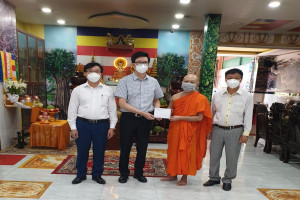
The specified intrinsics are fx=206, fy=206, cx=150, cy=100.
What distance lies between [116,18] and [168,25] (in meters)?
1.56

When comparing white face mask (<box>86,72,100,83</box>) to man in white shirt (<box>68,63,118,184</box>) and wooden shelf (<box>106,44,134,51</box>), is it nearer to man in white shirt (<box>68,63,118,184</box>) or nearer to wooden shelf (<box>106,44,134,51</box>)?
man in white shirt (<box>68,63,118,184</box>)

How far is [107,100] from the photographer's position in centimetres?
251

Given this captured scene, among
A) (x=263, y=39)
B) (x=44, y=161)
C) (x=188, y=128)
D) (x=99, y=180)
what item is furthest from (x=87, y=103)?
(x=263, y=39)

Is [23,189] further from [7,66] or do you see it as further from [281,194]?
[281,194]

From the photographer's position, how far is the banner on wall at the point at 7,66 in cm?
387

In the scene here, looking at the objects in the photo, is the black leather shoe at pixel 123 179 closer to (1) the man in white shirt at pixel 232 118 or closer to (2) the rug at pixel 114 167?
(2) the rug at pixel 114 167

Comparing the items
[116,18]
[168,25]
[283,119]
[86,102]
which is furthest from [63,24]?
[283,119]

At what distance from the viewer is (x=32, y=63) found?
5340 millimetres

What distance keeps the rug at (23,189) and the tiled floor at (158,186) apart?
84 mm

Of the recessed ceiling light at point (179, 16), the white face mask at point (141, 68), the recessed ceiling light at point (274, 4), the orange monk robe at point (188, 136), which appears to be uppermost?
the recessed ceiling light at point (274, 4)

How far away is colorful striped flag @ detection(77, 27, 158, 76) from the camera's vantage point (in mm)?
6348

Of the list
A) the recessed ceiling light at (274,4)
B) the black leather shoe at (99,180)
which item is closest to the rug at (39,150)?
the black leather shoe at (99,180)

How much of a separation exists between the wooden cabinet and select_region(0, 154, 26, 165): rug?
6.51ft

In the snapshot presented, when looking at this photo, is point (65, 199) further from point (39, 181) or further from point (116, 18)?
point (116, 18)
